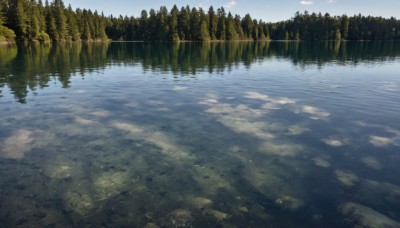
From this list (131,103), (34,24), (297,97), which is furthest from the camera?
(34,24)

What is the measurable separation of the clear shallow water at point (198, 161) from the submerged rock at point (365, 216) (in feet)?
0.12

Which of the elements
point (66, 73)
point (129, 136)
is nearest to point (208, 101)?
point (129, 136)

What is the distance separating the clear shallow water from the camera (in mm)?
9867

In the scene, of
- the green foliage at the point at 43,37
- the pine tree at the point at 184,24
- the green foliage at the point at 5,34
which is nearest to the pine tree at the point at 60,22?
the green foliage at the point at 43,37

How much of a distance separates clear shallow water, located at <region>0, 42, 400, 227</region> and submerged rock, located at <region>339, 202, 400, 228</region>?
0.04m

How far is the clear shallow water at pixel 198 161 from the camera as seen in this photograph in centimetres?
987

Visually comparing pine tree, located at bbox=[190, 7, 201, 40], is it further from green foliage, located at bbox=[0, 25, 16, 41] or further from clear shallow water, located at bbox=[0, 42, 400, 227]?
clear shallow water, located at bbox=[0, 42, 400, 227]

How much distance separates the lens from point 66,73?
42688 mm

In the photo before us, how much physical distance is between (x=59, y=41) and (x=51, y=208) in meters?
168

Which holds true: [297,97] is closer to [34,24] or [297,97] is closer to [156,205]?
[156,205]

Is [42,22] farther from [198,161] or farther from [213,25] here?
[198,161]

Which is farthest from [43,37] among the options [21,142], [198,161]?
[198,161]

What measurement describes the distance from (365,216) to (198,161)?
257 inches

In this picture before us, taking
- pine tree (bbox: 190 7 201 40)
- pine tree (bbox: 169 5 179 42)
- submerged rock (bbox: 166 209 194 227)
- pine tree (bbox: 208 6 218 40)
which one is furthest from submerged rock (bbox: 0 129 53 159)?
pine tree (bbox: 208 6 218 40)
